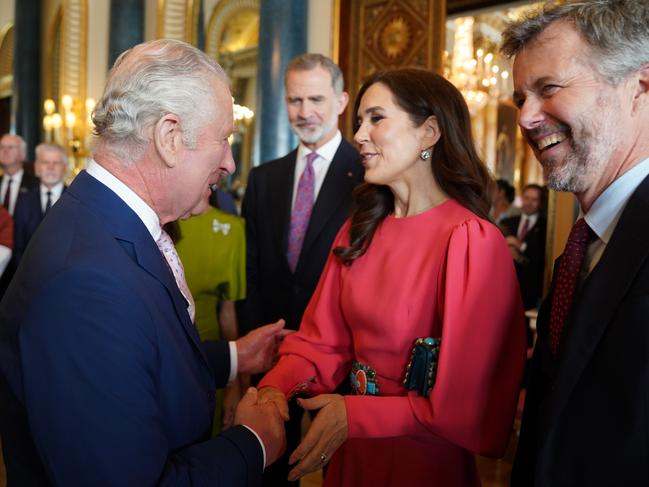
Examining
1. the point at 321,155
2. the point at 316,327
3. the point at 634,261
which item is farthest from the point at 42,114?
the point at 634,261

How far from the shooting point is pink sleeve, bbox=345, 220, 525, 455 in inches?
61.9

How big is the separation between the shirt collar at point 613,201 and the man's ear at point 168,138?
3.00ft

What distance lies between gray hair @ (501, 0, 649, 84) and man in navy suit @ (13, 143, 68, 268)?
15.2ft

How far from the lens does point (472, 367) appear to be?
5.17ft

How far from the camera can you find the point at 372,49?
6621 millimetres

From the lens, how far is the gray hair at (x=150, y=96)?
126cm

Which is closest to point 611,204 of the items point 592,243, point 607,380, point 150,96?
point 592,243

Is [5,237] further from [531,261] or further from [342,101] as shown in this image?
[531,261]

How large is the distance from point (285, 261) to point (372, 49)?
424 centimetres

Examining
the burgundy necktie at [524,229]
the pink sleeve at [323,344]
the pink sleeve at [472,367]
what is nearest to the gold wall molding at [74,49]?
the burgundy necktie at [524,229]

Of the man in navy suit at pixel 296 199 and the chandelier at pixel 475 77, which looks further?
the chandelier at pixel 475 77

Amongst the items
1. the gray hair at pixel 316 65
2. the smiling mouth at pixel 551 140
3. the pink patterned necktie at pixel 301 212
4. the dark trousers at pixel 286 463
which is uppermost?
the gray hair at pixel 316 65

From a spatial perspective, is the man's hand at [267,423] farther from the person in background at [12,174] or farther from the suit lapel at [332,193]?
the person in background at [12,174]

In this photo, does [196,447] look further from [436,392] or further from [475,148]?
[475,148]
